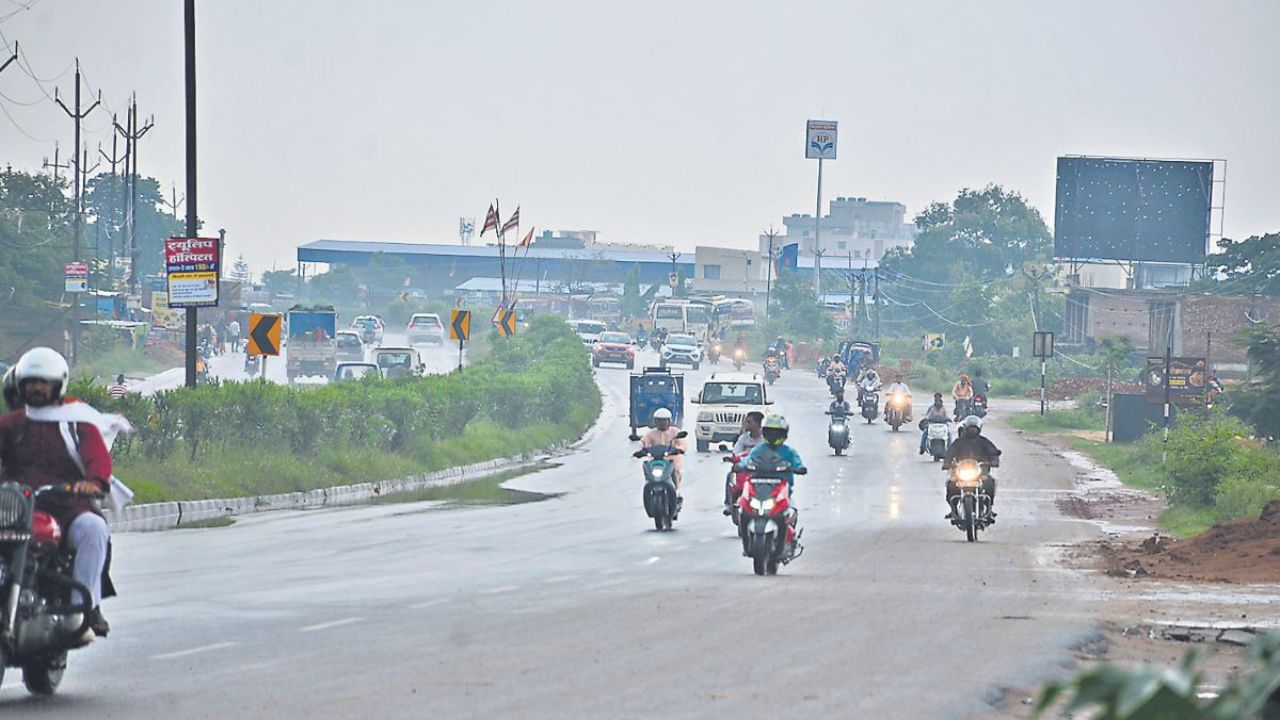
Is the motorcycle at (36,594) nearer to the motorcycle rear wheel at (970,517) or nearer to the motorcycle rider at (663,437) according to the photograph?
the motorcycle rider at (663,437)

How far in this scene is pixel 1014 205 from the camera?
163875mm

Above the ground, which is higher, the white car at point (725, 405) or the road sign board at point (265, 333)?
the road sign board at point (265, 333)

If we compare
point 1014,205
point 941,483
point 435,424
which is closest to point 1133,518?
point 941,483

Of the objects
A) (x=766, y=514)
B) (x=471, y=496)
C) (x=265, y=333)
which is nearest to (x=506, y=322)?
(x=471, y=496)

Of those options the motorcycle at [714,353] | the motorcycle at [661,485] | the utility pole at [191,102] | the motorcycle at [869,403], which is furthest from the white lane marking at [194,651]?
the motorcycle at [714,353]

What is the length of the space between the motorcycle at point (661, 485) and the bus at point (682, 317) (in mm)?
89131

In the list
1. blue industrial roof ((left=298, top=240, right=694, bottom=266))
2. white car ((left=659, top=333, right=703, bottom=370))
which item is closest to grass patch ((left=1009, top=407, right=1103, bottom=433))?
white car ((left=659, top=333, right=703, bottom=370))

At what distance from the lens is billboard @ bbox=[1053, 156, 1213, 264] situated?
323 feet

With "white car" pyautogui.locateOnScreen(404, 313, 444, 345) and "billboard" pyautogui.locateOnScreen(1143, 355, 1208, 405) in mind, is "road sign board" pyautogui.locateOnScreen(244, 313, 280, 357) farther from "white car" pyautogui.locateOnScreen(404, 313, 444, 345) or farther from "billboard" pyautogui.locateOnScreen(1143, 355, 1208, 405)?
"white car" pyautogui.locateOnScreen(404, 313, 444, 345)

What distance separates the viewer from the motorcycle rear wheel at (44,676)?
958 cm

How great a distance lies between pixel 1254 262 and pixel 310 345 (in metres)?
50.4

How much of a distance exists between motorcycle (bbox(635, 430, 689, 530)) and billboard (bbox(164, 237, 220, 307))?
905 centimetres

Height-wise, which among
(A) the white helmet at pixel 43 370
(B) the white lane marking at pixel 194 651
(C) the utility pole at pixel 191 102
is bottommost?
(B) the white lane marking at pixel 194 651

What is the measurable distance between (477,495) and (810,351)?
3539 inches
